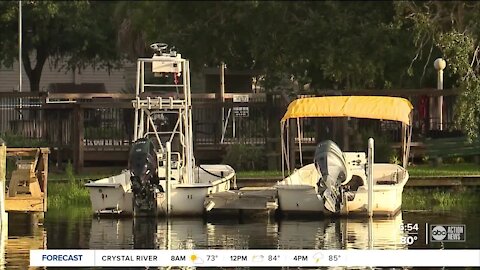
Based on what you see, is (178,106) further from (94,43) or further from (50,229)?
(94,43)

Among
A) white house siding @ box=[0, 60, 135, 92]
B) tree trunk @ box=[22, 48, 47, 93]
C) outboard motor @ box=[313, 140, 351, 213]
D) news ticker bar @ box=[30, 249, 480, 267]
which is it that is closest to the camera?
news ticker bar @ box=[30, 249, 480, 267]

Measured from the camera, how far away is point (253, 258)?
19.2m

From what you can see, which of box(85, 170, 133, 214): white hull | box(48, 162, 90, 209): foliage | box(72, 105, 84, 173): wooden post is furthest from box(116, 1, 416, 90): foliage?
box(85, 170, 133, 214): white hull

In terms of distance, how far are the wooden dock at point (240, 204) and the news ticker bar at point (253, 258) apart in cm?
672

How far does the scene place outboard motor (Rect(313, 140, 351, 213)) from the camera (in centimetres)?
2673

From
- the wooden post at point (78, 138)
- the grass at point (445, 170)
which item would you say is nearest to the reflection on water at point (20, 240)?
the wooden post at point (78, 138)

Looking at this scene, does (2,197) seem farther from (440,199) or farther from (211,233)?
(440,199)

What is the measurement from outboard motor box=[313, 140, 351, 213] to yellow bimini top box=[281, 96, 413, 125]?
283 centimetres

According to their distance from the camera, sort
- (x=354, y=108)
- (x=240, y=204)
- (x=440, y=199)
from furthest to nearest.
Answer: (x=354, y=108), (x=440, y=199), (x=240, y=204)

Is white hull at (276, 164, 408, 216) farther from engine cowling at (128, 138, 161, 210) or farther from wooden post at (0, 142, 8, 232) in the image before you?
wooden post at (0, 142, 8, 232)

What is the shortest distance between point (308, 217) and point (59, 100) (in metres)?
13.0

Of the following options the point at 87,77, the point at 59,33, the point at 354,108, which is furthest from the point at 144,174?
the point at 87,77

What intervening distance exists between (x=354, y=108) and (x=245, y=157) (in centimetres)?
514

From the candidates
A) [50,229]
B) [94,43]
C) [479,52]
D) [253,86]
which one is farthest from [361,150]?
[94,43]
